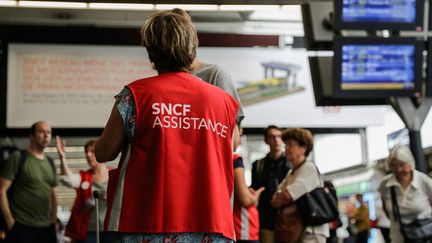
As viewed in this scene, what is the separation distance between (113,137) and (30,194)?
213 inches

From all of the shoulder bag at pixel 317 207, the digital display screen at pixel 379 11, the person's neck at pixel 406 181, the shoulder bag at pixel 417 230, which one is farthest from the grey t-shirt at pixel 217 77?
the digital display screen at pixel 379 11

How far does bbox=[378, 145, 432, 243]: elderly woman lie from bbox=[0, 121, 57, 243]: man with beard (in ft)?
11.1

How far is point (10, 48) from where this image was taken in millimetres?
12938

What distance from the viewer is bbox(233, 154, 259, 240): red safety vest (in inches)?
238

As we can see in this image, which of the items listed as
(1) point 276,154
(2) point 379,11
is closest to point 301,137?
(1) point 276,154

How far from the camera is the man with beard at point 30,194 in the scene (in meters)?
8.00

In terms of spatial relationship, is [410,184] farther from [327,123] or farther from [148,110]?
[327,123]

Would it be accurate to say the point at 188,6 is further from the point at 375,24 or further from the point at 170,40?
the point at 170,40

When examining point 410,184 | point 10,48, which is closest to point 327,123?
point 10,48

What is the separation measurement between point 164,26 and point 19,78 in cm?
1034

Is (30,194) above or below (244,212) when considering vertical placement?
below

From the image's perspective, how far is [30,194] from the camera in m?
8.13

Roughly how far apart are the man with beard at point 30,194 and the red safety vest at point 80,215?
278 millimetres

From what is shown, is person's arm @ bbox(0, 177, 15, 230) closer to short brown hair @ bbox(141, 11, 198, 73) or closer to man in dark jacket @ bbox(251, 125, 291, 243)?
man in dark jacket @ bbox(251, 125, 291, 243)
